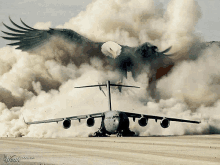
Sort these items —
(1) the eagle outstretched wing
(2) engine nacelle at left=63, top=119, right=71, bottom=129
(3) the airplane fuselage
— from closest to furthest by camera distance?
(3) the airplane fuselage, (2) engine nacelle at left=63, top=119, right=71, bottom=129, (1) the eagle outstretched wing

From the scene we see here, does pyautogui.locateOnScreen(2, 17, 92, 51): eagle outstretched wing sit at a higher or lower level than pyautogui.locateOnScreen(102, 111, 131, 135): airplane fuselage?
higher

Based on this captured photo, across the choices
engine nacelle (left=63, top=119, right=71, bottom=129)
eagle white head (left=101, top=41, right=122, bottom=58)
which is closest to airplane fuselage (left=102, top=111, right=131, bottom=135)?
engine nacelle (left=63, top=119, right=71, bottom=129)

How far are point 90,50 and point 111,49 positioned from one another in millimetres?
6226

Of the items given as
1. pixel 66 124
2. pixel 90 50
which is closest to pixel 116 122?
pixel 66 124

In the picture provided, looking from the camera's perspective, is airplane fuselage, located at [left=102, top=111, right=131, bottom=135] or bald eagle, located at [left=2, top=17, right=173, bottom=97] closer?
airplane fuselage, located at [left=102, top=111, right=131, bottom=135]

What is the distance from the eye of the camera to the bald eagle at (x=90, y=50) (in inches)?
3158

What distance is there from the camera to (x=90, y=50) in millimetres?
88500

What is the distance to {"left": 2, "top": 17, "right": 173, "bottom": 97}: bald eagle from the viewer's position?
8021 centimetres

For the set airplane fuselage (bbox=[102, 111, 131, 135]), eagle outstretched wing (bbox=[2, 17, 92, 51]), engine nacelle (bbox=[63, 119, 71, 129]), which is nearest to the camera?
airplane fuselage (bbox=[102, 111, 131, 135])

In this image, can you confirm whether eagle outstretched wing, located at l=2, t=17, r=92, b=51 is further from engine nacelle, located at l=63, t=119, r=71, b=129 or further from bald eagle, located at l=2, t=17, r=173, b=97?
engine nacelle, located at l=63, t=119, r=71, b=129

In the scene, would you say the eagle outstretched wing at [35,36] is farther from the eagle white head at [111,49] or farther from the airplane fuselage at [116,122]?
the airplane fuselage at [116,122]

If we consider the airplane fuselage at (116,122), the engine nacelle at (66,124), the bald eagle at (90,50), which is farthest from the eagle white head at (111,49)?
Result: the engine nacelle at (66,124)

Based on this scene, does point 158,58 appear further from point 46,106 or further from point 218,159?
point 218,159

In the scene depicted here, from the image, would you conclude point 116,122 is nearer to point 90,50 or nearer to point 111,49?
point 111,49
